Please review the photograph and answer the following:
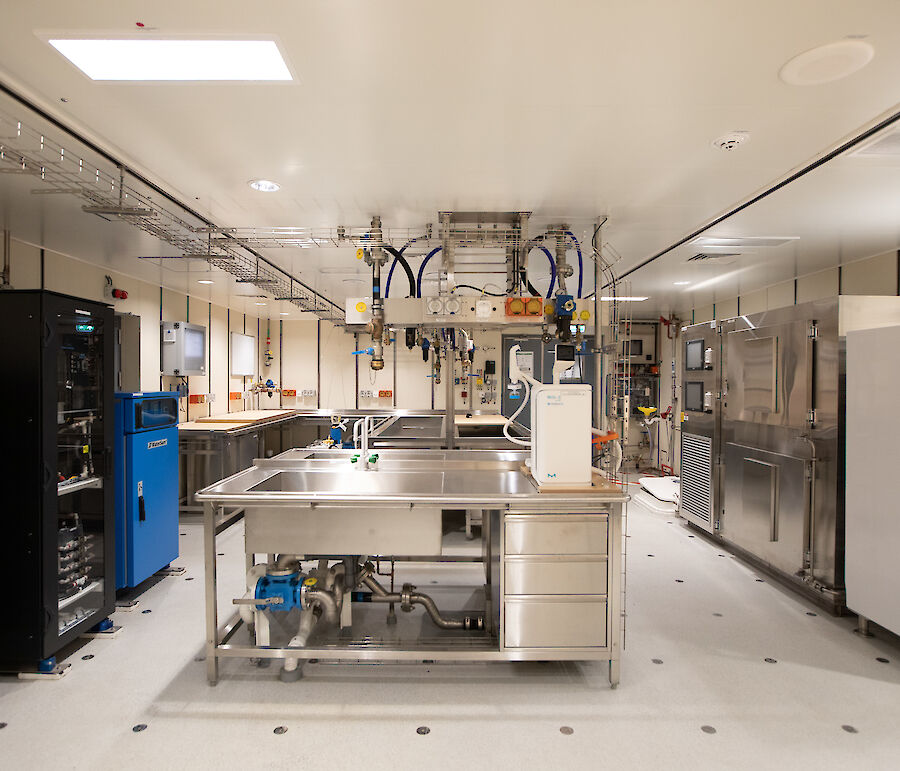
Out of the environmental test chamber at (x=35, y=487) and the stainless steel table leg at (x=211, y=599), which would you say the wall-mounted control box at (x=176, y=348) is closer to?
the environmental test chamber at (x=35, y=487)

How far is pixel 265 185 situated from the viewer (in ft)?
10.5

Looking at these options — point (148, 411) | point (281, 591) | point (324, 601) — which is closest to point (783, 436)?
point (324, 601)

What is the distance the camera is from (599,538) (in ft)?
8.30

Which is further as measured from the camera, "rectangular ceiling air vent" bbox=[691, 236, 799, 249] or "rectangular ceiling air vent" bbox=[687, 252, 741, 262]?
Answer: "rectangular ceiling air vent" bbox=[687, 252, 741, 262]

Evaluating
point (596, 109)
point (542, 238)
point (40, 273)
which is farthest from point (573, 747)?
point (40, 273)

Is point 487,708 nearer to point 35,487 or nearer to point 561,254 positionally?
point 35,487

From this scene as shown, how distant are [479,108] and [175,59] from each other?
4.02ft

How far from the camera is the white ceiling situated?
67.8 inches

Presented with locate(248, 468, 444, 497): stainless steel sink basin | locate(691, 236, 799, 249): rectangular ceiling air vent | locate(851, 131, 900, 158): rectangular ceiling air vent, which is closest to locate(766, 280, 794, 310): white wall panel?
locate(691, 236, 799, 249): rectangular ceiling air vent

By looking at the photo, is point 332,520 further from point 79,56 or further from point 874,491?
point 874,491

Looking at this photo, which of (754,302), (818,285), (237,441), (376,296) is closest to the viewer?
(376,296)

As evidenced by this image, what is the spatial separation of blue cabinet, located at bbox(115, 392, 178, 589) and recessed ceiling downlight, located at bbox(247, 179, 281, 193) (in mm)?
1711

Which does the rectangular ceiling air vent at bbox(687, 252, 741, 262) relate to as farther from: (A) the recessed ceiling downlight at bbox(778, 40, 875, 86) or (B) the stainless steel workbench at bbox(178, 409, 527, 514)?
(A) the recessed ceiling downlight at bbox(778, 40, 875, 86)

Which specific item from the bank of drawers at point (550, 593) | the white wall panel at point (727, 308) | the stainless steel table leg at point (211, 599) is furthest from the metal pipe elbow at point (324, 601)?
the white wall panel at point (727, 308)
